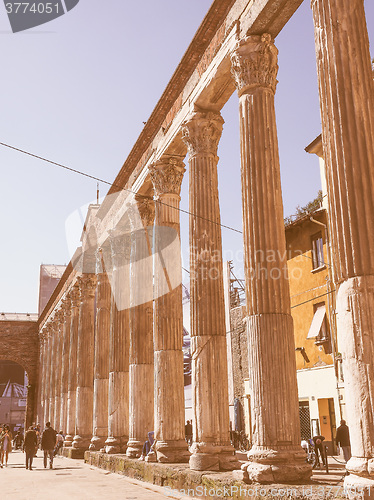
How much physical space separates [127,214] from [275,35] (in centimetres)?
853

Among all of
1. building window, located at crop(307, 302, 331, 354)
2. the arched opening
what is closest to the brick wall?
the arched opening

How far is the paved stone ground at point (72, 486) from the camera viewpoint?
9.58 meters

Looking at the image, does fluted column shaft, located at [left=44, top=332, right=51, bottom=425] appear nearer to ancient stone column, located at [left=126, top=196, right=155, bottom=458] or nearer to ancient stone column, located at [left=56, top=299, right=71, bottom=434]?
ancient stone column, located at [left=56, top=299, right=71, bottom=434]

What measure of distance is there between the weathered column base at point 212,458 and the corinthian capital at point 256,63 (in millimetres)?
6026

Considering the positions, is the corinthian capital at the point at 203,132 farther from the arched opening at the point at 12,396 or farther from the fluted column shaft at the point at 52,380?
the arched opening at the point at 12,396

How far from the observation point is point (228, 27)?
9.88m

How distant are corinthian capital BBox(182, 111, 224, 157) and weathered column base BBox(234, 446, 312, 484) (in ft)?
19.7

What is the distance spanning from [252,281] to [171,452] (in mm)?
5080

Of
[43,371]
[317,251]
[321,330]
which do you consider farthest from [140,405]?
[43,371]

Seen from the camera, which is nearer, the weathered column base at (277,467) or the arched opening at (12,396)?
the weathered column base at (277,467)

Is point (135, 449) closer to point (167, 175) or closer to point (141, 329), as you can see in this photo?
point (141, 329)

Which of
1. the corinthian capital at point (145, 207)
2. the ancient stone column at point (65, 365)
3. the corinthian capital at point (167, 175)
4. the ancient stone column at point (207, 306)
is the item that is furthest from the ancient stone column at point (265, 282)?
the ancient stone column at point (65, 365)

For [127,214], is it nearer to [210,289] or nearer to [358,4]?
[210,289]

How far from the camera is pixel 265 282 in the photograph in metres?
7.96
